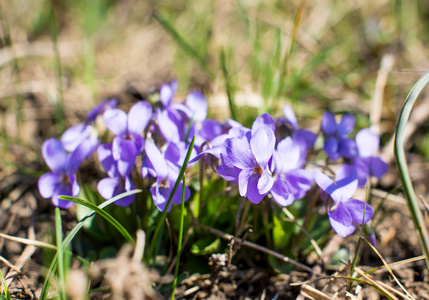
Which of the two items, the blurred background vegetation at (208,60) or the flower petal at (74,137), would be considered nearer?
the flower petal at (74,137)

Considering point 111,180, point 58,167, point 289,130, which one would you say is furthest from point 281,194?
point 58,167

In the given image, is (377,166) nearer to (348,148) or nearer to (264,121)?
(348,148)

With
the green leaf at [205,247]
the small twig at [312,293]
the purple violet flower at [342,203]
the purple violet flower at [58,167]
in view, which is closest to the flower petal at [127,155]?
the purple violet flower at [58,167]

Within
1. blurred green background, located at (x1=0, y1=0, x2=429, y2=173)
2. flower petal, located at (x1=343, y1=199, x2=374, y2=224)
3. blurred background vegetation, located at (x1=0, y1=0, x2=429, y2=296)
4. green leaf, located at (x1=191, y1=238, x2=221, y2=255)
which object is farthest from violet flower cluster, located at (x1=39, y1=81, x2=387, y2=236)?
blurred green background, located at (x1=0, y1=0, x2=429, y2=173)

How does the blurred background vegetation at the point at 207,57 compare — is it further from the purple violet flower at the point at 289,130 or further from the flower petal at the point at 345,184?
the flower petal at the point at 345,184

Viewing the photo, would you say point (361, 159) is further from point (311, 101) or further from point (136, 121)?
point (311, 101)

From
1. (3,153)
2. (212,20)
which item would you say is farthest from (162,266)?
(212,20)
